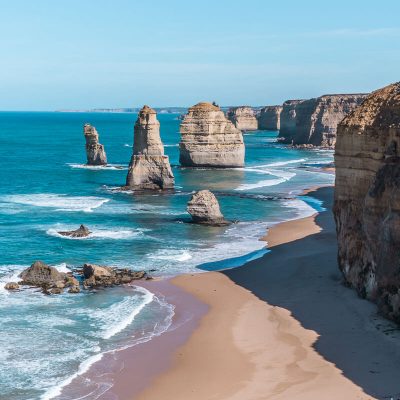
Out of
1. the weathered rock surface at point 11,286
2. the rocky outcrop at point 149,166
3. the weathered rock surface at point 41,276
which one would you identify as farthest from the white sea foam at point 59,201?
the weathered rock surface at point 11,286

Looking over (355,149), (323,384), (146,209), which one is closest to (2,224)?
(146,209)

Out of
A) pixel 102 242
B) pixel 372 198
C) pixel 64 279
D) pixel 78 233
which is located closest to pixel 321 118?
pixel 78 233

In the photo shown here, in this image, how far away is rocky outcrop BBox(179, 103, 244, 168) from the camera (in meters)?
88.6

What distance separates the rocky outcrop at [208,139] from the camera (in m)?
88.6

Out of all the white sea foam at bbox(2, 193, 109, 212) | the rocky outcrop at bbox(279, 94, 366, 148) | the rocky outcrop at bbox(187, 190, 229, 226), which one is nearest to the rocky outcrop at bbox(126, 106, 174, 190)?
the white sea foam at bbox(2, 193, 109, 212)

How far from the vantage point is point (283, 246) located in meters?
42.4

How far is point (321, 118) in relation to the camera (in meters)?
133

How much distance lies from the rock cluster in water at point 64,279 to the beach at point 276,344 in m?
3.07

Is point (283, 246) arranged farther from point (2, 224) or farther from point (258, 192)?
point (258, 192)

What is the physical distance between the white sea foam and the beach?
2491 centimetres

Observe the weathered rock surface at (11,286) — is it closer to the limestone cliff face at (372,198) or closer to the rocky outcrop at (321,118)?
the limestone cliff face at (372,198)

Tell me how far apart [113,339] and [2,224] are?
2545 centimetres

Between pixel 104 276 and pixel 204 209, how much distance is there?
15770mm

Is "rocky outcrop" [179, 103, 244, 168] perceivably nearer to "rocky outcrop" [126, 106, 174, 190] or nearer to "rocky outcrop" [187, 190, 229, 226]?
"rocky outcrop" [126, 106, 174, 190]
